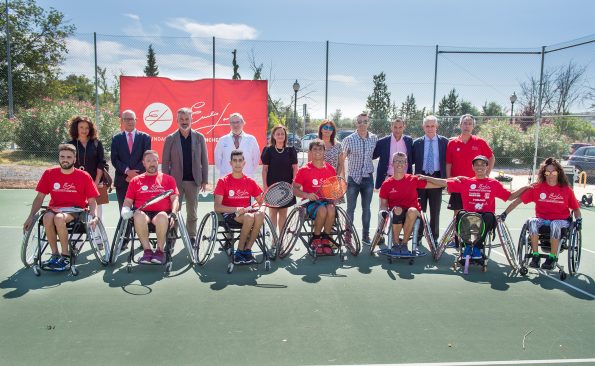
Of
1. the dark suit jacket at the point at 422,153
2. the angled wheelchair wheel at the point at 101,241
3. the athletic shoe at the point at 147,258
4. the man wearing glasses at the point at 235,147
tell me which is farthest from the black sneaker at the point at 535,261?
the angled wheelchair wheel at the point at 101,241

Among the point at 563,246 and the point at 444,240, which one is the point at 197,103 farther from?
the point at 563,246

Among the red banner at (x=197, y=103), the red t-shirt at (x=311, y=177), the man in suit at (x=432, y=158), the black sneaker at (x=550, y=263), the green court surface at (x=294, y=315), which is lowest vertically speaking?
the green court surface at (x=294, y=315)

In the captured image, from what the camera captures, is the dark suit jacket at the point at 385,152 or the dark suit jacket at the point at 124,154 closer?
the dark suit jacket at the point at 124,154

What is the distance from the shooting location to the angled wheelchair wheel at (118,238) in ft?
12.7

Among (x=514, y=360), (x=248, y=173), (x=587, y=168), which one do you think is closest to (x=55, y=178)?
(x=248, y=173)

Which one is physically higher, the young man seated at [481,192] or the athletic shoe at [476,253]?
the young man seated at [481,192]

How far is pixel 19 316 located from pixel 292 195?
2462mm

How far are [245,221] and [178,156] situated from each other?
114cm

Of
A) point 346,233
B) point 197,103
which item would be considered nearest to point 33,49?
point 197,103

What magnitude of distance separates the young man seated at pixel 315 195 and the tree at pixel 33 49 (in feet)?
41.6

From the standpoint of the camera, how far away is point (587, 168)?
1209 centimetres

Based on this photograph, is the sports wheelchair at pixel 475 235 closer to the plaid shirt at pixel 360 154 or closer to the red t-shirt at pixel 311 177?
the plaid shirt at pixel 360 154

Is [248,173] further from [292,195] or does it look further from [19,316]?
[19,316]

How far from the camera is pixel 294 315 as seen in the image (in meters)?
3.04
